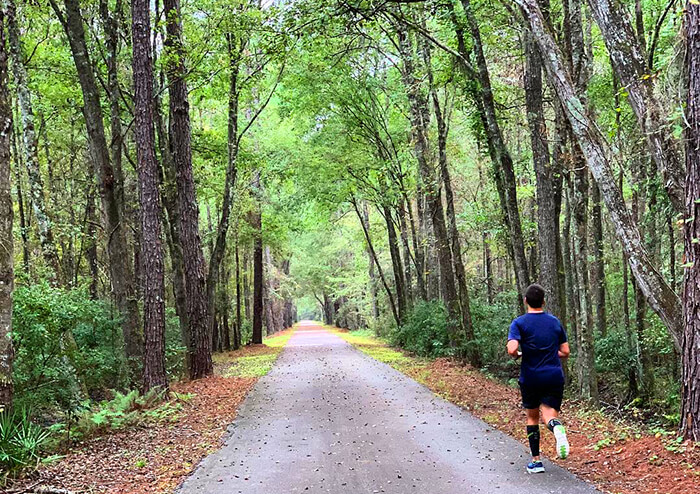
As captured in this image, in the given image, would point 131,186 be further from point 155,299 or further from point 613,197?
point 613,197

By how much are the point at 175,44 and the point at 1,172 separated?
7072 mm

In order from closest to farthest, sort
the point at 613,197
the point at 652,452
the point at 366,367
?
1. the point at 652,452
2. the point at 613,197
3. the point at 366,367

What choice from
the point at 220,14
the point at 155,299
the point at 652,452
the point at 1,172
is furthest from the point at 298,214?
the point at 652,452

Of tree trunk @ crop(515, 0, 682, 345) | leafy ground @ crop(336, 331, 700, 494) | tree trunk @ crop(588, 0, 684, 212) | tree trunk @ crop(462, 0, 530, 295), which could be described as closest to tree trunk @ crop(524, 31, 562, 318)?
tree trunk @ crop(462, 0, 530, 295)

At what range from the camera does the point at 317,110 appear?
2128 centimetres

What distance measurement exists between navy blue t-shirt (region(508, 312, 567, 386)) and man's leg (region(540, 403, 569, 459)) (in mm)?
305

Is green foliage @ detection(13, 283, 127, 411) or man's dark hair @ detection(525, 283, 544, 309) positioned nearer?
man's dark hair @ detection(525, 283, 544, 309)

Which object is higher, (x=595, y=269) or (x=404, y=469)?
(x=595, y=269)

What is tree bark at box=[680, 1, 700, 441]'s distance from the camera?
568 cm

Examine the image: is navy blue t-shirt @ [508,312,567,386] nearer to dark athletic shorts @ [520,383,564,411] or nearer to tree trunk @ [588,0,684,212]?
dark athletic shorts @ [520,383,564,411]

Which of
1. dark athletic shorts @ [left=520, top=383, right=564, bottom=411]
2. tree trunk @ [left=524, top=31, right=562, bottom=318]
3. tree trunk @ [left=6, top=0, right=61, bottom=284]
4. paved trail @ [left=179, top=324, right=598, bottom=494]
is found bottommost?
paved trail @ [left=179, top=324, right=598, bottom=494]

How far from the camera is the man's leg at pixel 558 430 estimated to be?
5.23 meters

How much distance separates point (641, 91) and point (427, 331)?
46.7 ft

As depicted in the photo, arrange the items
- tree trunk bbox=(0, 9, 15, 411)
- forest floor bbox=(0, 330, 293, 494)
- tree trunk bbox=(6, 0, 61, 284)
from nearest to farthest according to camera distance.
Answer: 1. forest floor bbox=(0, 330, 293, 494)
2. tree trunk bbox=(0, 9, 15, 411)
3. tree trunk bbox=(6, 0, 61, 284)
